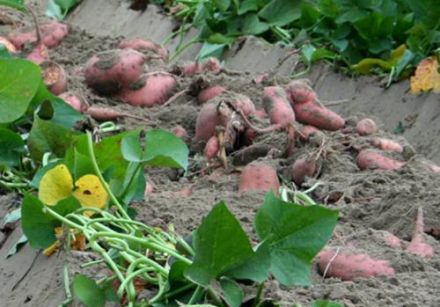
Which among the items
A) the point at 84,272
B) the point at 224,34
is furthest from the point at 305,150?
the point at 224,34

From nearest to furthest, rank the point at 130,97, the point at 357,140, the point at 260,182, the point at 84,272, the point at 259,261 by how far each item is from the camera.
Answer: the point at 259,261 → the point at 84,272 → the point at 260,182 → the point at 357,140 → the point at 130,97

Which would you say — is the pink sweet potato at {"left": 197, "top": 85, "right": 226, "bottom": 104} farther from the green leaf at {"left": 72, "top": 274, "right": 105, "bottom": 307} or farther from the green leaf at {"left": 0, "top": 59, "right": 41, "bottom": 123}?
the green leaf at {"left": 72, "top": 274, "right": 105, "bottom": 307}

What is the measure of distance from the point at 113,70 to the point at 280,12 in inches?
81.1

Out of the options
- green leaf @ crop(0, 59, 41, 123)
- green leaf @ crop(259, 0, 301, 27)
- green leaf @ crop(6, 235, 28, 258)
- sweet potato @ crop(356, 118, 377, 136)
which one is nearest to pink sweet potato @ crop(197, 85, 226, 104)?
sweet potato @ crop(356, 118, 377, 136)

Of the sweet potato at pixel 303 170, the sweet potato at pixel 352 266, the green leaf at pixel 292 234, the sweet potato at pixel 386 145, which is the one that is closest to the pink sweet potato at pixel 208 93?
the sweet potato at pixel 386 145

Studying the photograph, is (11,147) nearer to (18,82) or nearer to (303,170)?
(18,82)

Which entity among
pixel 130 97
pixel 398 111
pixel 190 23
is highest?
pixel 130 97

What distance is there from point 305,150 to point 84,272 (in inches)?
50.4

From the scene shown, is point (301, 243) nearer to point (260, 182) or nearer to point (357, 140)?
point (260, 182)

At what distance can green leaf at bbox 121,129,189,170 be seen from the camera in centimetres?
289

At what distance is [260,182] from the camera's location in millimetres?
3457

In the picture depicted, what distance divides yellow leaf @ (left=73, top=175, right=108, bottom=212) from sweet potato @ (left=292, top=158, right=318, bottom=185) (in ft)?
2.89

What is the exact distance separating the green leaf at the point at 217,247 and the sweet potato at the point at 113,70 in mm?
2095

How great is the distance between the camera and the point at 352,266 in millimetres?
2703
